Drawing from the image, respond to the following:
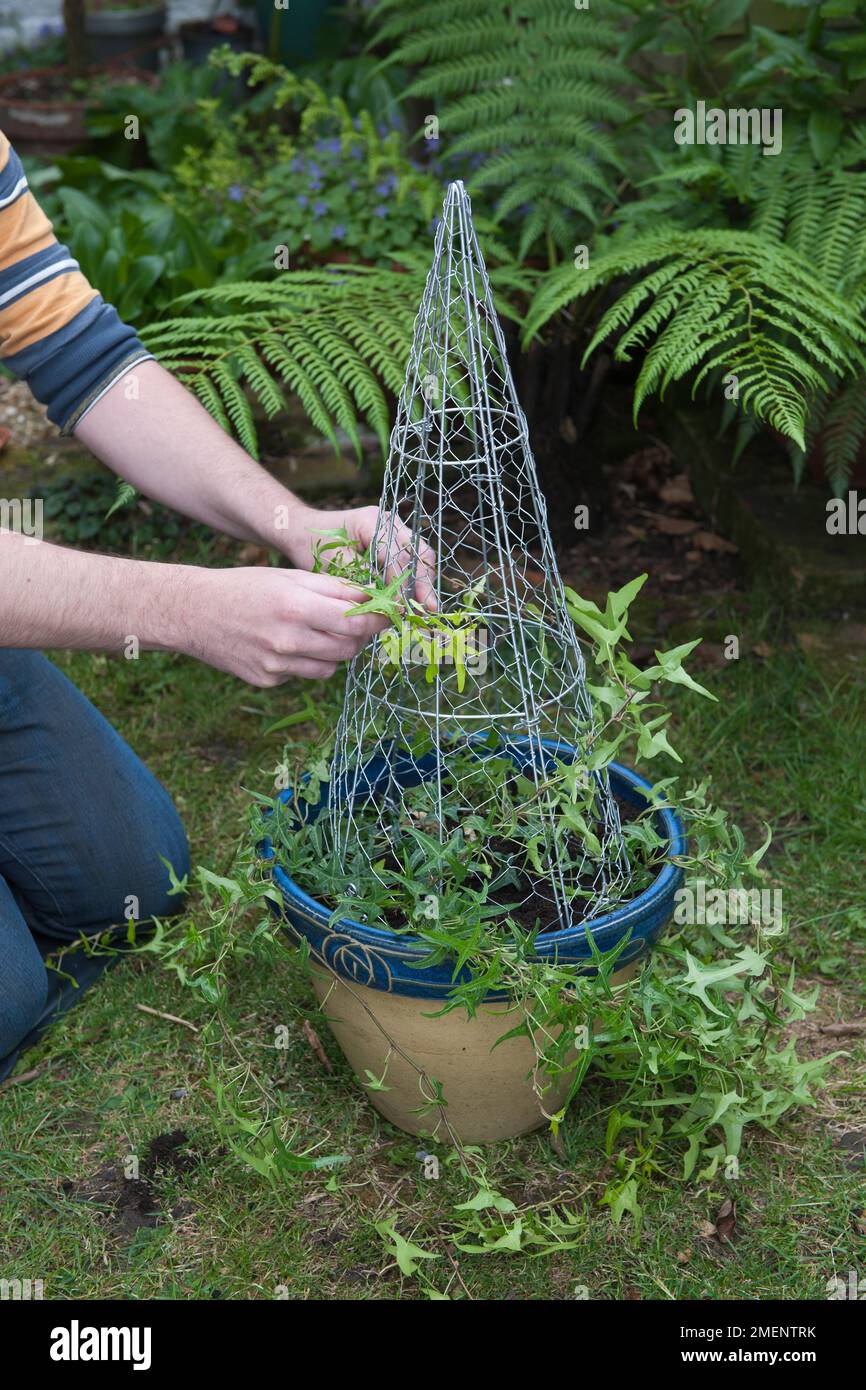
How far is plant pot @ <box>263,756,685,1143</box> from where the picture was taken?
178 cm

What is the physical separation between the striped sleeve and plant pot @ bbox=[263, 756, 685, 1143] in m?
0.90

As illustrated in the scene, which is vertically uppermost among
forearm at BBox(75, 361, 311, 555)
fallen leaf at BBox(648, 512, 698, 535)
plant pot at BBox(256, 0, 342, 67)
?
plant pot at BBox(256, 0, 342, 67)

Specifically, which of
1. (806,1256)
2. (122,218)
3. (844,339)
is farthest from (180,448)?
(122,218)

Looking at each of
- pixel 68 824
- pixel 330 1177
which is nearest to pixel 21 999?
pixel 68 824

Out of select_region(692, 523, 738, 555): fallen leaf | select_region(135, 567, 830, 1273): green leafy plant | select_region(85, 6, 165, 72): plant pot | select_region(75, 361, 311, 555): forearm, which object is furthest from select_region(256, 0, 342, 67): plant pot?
select_region(135, 567, 830, 1273): green leafy plant

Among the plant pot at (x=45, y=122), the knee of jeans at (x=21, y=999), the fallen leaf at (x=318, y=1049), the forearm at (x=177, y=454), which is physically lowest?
the fallen leaf at (x=318, y=1049)

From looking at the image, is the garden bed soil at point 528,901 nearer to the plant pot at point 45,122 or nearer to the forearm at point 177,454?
the forearm at point 177,454

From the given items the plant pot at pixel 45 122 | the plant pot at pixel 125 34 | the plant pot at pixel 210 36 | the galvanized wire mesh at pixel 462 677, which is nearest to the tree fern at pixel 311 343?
the galvanized wire mesh at pixel 462 677

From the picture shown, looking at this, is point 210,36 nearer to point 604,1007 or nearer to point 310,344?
point 310,344

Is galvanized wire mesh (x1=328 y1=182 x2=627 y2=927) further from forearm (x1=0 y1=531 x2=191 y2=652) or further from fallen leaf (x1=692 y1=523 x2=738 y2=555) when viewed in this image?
fallen leaf (x1=692 y1=523 x2=738 y2=555)

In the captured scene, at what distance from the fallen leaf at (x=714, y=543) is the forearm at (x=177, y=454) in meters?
1.63

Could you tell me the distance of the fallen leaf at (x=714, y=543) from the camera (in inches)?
139

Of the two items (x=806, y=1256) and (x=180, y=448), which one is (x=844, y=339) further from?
(x=806, y=1256)

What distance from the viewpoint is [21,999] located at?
7.20 ft
